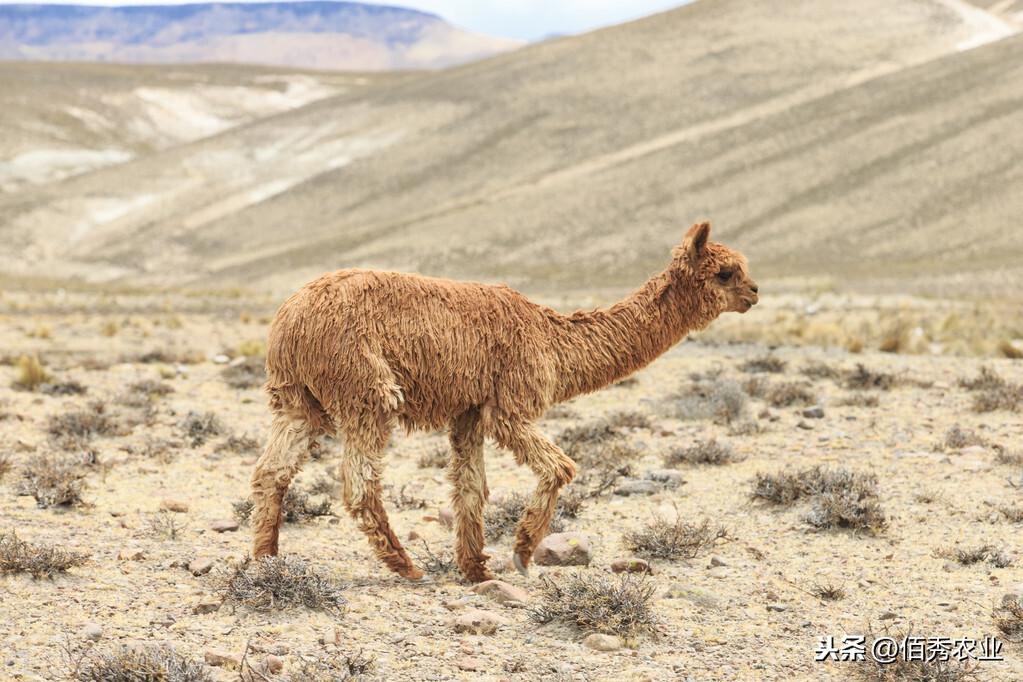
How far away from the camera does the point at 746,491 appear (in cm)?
893

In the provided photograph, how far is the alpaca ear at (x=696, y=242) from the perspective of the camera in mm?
7125

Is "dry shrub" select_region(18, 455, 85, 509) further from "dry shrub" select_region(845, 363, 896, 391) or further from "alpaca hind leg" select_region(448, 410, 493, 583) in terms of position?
"dry shrub" select_region(845, 363, 896, 391)

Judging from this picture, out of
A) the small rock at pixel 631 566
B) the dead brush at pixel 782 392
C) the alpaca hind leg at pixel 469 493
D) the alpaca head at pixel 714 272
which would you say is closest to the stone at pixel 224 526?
the alpaca hind leg at pixel 469 493

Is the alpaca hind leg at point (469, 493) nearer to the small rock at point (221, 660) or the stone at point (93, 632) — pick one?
the small rock at point (221, 660)

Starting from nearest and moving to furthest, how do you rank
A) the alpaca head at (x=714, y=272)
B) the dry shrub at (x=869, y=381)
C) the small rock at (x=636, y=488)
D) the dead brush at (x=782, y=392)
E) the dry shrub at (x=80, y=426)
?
the alpaca head at (x=714, y=272) → the small rock at (x=636, y=488) → the dry shrub at (x=80, y=426) → the dead brush at (x=782, y=392) → the dry shrub at (x=869, y=381)

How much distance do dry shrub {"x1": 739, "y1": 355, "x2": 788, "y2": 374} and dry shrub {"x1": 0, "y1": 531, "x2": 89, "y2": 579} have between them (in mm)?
10981

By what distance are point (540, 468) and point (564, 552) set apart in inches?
35.4

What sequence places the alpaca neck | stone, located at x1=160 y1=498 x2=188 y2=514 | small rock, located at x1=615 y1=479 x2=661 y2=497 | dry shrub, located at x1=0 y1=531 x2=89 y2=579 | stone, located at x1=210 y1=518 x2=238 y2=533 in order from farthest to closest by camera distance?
small rock, located at x1=615 y1=479 x2=661 y2=497 < stone, located at x1=160 y1=498 x2=188 y2=514 < stone, located at x1=210 y1=518 x2=238 y2=533 < the alpaca neck < dry shrub, located at x1=0 y1=531 x2=89 y2=579

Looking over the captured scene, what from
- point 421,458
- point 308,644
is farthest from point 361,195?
point 308,644

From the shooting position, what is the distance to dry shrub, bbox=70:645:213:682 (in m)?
4.86

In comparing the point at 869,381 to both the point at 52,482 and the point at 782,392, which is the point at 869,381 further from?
the point at 52,482

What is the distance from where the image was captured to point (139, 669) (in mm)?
4863

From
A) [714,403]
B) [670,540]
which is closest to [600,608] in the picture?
[670,540]

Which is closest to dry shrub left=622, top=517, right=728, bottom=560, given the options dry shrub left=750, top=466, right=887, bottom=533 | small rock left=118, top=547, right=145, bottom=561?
dry shrub left=750, top=466, right=887, bottom=533
